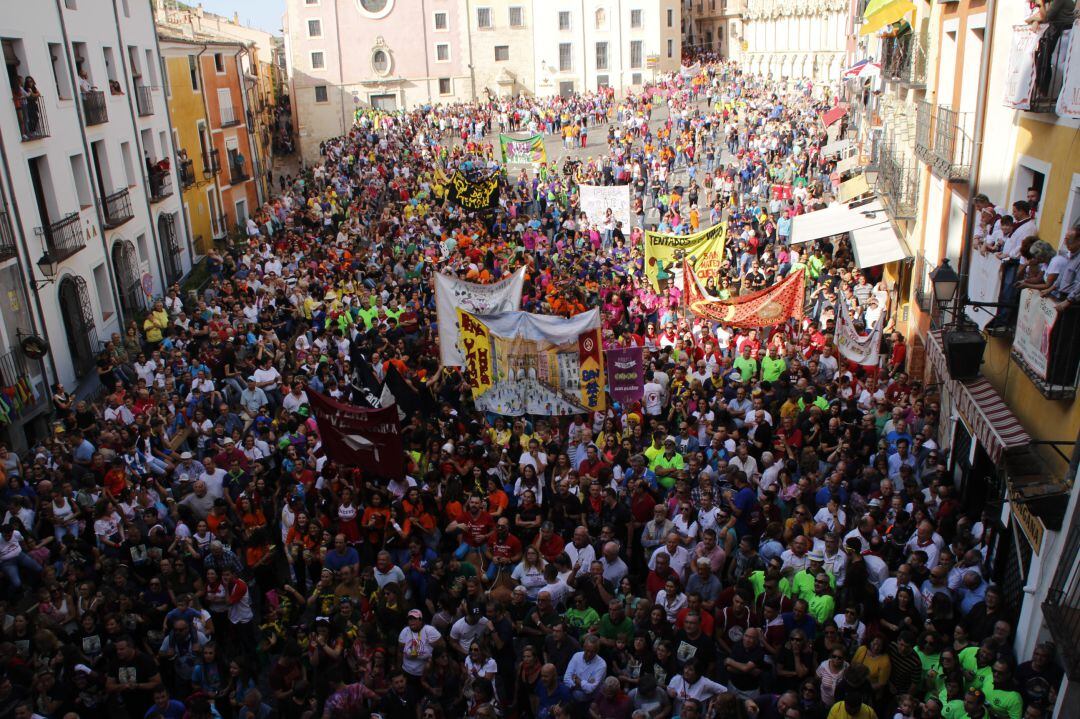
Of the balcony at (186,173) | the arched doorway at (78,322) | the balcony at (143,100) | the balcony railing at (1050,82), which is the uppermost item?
the balcony railing at (1050,82)

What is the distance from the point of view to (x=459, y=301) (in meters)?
14.3

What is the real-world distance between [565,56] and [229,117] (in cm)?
3633

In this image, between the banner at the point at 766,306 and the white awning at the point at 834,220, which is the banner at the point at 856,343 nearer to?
the banner at the point at 766,306

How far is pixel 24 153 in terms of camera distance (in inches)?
723

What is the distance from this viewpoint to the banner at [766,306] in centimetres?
1532

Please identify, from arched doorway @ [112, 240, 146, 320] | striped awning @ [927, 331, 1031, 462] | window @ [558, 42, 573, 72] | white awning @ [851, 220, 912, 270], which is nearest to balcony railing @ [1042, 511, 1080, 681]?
striped awning @ [927, 331, 1031, 462]

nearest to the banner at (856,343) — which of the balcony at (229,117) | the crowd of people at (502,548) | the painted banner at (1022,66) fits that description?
the crowd of people at (502,548)

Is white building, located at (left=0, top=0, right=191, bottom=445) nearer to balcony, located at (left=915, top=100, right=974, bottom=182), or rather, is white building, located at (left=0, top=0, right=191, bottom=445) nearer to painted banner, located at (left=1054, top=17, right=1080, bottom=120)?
balcony, located at (left=915, top=100, right=974, bottom=182)

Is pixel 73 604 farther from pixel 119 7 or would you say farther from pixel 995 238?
pixel 119 7

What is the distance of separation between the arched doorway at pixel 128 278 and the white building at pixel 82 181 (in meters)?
0.03

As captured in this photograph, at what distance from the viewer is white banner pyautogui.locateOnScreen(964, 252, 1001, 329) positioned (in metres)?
10.4

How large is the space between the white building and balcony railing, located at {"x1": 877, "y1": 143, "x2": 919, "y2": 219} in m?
15.9

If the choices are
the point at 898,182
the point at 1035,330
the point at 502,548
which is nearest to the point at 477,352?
the point at 502,548

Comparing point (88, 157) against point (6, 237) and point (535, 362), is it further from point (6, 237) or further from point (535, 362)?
point (535, 362)
